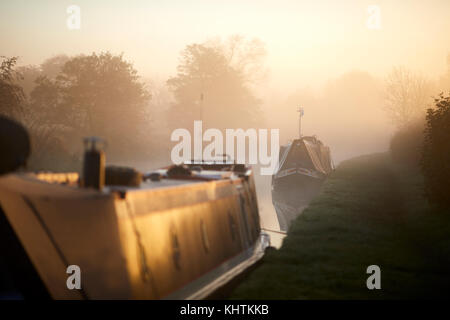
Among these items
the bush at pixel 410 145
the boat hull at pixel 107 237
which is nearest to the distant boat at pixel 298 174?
the bush at pixel 410 145

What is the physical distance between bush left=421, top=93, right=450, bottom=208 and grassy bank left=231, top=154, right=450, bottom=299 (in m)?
0.59

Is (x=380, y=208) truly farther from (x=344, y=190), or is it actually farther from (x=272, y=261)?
(x=272, y=261)

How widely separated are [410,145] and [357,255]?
32.7 m

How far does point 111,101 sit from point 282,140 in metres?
43.7

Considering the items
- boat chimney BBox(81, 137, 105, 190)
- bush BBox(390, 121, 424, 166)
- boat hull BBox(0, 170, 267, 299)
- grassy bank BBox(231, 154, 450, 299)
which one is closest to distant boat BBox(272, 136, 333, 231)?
bush BBox(390, 121, 424, 166)

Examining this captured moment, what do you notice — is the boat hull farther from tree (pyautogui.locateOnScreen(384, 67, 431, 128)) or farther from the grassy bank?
tree (pyautogui.locateOnScreen(384, 67, 431, 128))

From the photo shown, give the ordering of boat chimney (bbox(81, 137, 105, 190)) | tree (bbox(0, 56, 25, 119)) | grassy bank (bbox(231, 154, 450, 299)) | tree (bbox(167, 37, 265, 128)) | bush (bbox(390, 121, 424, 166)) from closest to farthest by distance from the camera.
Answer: boat chimney (bbox(81, 137, 105, 190)), grassy bank (bbox(231, 154, 450, 299)), tree (bbox(0, 56, 25, 119)), bush (bbox(390, 121, 424, 166)), tree (bbox(167, 37, 265, 128))

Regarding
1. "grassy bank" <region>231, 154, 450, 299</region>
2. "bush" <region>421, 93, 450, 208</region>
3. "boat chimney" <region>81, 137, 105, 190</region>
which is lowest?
"grassy bank" <region>231, 154, 450, 299</region>

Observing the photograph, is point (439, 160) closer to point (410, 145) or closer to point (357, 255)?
point (357, 255)

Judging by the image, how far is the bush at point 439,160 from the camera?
17.8 metres

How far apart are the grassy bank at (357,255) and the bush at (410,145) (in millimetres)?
16871

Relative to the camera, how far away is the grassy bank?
10648 millimetres
